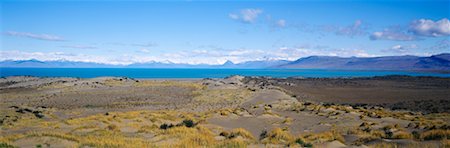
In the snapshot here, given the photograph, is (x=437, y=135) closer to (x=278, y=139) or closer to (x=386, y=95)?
(x=278, y=139)

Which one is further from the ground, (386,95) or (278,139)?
(278,139)

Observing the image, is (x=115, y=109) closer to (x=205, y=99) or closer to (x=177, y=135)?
(x=205, y=99)

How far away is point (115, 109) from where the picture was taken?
33844 mm

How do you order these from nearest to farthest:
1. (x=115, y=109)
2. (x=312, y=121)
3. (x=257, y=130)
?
1. (x=257, y=130)
2. (x=312, y=121)
3. (x=115, y=109)

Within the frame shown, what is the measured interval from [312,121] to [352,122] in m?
2.64

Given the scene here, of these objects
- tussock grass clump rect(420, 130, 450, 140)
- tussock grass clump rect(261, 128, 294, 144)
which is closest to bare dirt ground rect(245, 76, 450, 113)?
tussock grass clump rect(420, 130, 450, 140)

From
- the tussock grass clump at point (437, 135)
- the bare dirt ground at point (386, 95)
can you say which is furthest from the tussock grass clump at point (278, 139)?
the bare dirt ground at point (386, 95)

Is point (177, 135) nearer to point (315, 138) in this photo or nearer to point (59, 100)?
point (315, 138)

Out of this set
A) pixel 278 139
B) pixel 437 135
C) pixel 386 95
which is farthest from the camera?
pixel 386 95

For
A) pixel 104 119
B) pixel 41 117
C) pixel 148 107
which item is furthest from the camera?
pixel 148 107

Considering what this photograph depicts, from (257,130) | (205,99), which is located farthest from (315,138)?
(205,99)

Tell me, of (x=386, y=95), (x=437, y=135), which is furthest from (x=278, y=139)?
(x=386, y=95)

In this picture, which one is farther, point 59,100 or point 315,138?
point 59,100

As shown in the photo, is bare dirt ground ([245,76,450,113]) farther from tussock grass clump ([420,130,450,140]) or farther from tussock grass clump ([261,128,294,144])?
tussock grass clump ([261,128,294,144])
